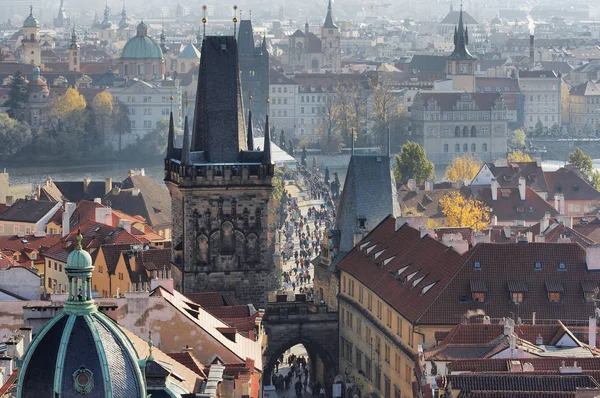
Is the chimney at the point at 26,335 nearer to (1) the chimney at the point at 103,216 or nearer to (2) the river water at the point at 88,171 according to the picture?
(1) the chimney at the point at 103,216

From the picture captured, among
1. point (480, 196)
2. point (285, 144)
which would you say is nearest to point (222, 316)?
point (480, 196)

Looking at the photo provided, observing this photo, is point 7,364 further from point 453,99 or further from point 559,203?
point 453,99

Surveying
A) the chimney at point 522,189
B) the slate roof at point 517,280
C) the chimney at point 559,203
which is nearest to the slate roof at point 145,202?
the chimney at point 522,189

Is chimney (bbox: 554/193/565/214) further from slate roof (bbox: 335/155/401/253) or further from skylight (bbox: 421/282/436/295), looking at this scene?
skylight (bbox: 421/282/436/295)

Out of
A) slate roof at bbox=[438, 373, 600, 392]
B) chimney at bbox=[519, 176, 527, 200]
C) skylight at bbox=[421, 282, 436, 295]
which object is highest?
chimney at bbox=[519, 176, 527, 200]

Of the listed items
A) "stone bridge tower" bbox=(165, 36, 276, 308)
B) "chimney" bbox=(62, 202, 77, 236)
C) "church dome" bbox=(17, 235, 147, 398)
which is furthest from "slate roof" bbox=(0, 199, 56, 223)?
"church dome" bbox=(17, 235, 147, 398)

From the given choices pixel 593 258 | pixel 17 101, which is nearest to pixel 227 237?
pixel 593 258
